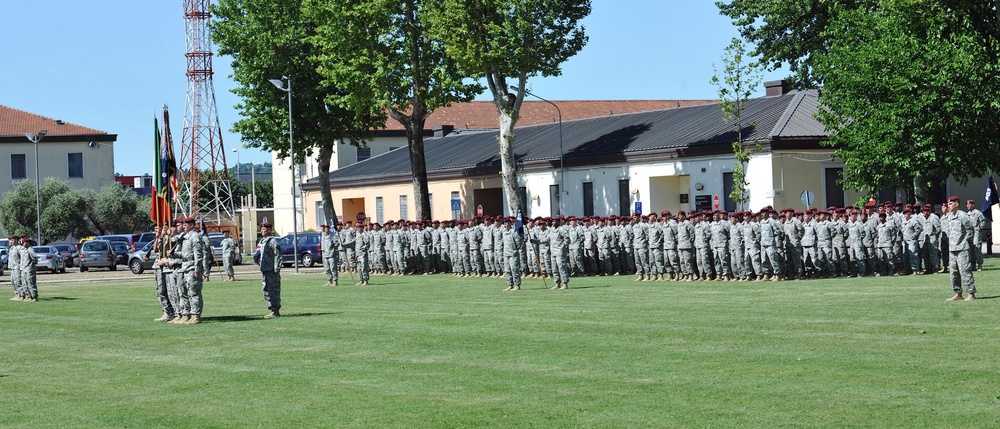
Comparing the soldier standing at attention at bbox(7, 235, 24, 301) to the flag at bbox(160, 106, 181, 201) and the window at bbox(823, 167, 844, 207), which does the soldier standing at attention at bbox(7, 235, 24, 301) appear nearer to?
the flag at bbox(160, 106, 181, 201)

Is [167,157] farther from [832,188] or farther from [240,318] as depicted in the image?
[832,188]

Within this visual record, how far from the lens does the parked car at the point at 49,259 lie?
5759 centimetres

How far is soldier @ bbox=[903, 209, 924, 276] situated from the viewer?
3178 centimetres

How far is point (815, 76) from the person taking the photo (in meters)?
42.8

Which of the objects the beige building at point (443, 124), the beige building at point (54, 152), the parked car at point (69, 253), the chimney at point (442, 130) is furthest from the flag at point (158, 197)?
the beige building at point (54, 152)

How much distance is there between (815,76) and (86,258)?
33.3 m

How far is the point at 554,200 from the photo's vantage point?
56281mm

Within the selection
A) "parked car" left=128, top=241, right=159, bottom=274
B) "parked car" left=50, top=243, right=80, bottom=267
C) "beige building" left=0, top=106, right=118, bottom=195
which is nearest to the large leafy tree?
"parked car" left=128, top=241, right=159, bottom=274

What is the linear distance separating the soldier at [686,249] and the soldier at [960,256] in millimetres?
11575

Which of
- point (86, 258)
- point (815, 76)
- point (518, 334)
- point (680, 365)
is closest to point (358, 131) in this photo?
point (86, 258)

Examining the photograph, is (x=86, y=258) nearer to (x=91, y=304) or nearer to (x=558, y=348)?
(x=91, y=304)

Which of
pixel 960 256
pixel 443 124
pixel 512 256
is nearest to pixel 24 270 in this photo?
pixel 512 256

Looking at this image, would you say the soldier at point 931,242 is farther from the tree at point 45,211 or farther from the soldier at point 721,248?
the tree at point 45,211

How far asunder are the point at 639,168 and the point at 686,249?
17349 millimetres
